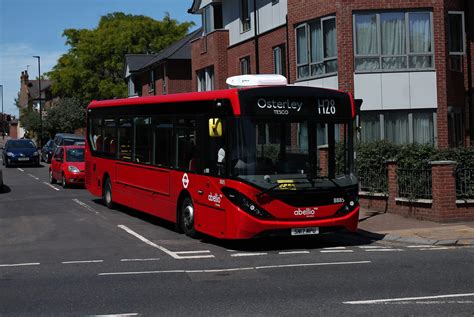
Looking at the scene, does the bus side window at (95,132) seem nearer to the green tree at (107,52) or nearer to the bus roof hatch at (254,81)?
the bus roof hatch at (254,81)

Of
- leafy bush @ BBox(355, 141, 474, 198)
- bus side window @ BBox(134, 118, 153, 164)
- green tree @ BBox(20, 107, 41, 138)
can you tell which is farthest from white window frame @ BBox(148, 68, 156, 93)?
bus side window @ BBox(134, 118, 153, 164)

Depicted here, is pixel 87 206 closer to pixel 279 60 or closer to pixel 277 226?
pixel 277 226

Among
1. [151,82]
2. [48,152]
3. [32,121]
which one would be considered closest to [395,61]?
[48,152]

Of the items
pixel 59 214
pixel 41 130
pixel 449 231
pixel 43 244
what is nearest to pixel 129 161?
pixel 59 214

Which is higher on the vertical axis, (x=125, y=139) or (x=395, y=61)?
(x=395, y=61)

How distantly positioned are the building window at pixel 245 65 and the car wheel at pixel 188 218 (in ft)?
59.3

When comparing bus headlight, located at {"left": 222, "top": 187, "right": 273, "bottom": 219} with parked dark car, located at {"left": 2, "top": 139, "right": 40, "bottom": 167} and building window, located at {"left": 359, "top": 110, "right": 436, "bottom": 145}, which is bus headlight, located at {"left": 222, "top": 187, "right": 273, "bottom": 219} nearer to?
building window, located at {"left": 359, "top": 110, "right": 436, "bottom": 145}

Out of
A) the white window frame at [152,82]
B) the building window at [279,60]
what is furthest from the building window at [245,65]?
the white window frame at [152,82]

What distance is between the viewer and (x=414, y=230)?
552 inches

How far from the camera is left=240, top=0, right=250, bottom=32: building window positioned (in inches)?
1223

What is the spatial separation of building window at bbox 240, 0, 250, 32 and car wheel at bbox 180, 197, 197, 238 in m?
18.6

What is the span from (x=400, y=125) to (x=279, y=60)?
7.02 meters

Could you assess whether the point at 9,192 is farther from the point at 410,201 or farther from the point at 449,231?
the point at 449,231

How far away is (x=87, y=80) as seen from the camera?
64.0 metres
